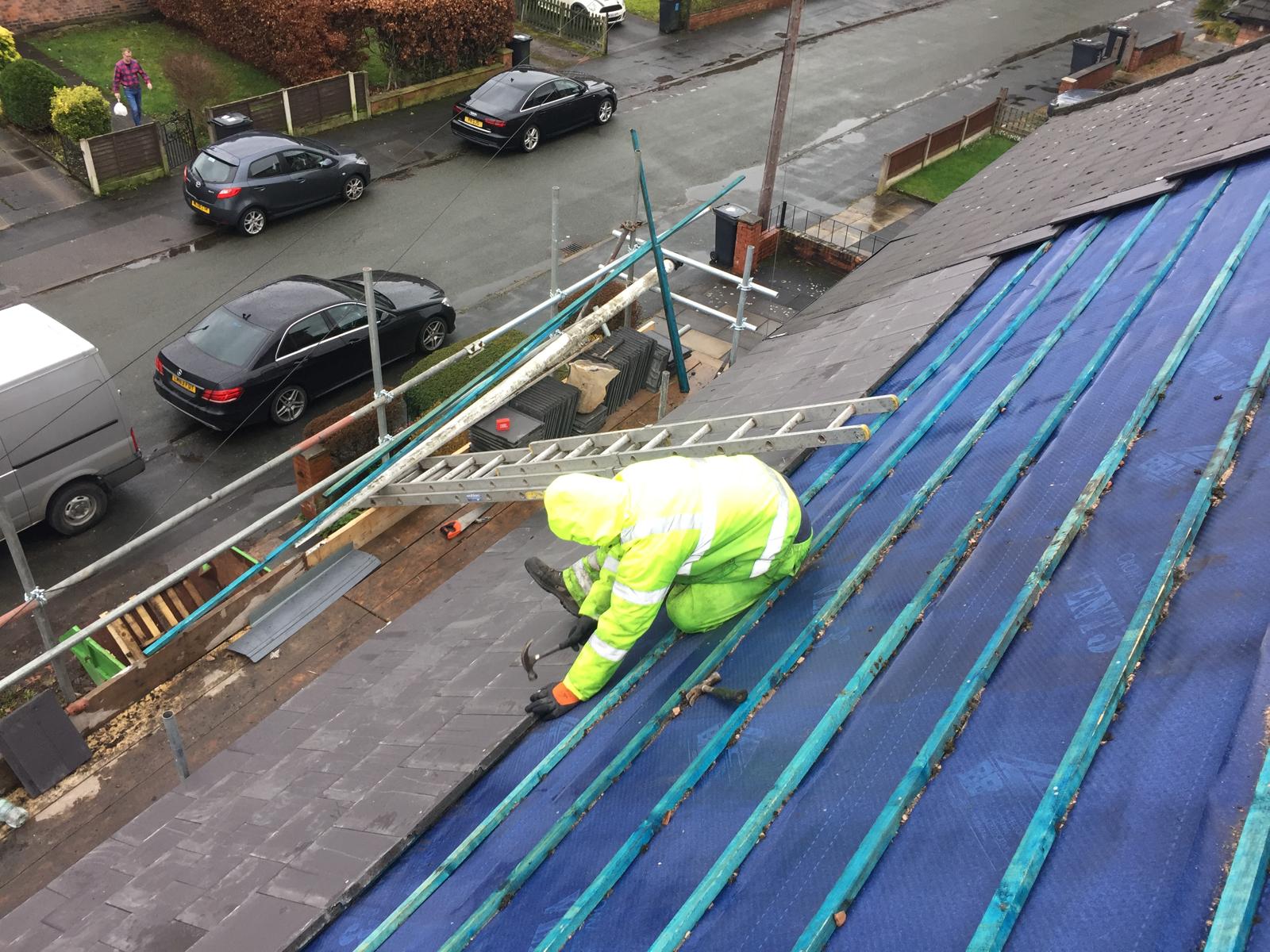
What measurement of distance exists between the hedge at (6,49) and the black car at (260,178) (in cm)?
596

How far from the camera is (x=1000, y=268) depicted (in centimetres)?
820

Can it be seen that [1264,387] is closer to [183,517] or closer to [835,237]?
[183,517]

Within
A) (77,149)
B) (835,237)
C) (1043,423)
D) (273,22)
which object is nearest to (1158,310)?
(1043,423)

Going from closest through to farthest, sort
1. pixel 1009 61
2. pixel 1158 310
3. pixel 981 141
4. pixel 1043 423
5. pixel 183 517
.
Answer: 1. pixel 1043 423
2. pixel 1158 310
3. pixel 183 517
4. pixel 981 141
5. pixel 1009 61

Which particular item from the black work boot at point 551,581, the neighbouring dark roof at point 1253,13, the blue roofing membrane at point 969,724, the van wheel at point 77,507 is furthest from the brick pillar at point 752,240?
the neighbouring dark roof at point 1253,13

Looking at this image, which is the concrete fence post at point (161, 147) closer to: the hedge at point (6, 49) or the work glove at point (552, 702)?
the hedge at point (6, 49)

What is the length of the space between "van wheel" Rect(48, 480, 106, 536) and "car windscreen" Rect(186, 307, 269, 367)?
86.2 inches

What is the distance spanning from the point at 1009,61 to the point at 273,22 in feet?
60.8

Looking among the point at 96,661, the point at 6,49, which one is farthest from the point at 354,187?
the point at 96,661

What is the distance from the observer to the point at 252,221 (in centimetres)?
1597

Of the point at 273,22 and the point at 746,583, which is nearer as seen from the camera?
the point at 746,583

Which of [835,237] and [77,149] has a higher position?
[77,149]

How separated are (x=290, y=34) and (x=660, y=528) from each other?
19.5 metres

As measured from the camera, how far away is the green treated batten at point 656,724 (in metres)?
3.61
